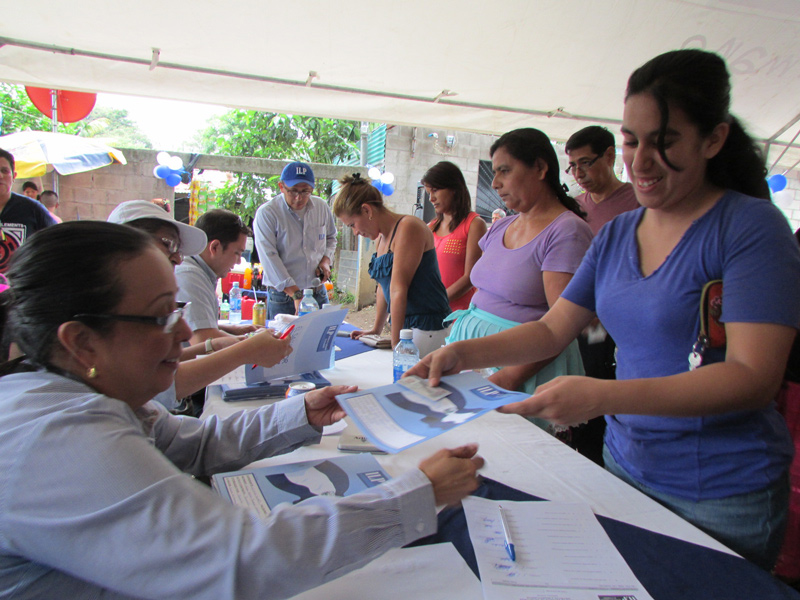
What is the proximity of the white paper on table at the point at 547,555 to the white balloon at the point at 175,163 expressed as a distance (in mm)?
8119

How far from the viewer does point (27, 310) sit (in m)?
0.74

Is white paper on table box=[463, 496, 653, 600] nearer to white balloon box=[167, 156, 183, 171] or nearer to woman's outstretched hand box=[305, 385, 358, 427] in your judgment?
woman's outstretched hand box=[305, 385, 358, 427]

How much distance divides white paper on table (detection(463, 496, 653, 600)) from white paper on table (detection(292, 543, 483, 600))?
1.5 inches

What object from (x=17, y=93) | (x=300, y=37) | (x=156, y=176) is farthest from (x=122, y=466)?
(x=17, y=93)

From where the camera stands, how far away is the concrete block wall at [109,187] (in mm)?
7855

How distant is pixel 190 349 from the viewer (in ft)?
6.51

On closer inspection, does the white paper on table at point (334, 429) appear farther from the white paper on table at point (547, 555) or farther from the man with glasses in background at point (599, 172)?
the man with glasses in background at point (599, 172)

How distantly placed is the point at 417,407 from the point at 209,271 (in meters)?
1.72

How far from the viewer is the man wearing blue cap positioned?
392cm

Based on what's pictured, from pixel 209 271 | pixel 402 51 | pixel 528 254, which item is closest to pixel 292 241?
pixel 209 271

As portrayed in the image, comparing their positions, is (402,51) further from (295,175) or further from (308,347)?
(308,347)

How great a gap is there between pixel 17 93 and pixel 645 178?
21.5 metres

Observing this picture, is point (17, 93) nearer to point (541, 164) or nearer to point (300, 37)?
point (300, 37)

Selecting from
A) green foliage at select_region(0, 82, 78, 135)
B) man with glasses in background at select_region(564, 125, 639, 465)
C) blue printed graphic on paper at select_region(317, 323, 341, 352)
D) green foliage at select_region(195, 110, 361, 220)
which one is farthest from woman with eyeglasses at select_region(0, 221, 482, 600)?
green foliage at select_region(0, 82, 78, 135)
